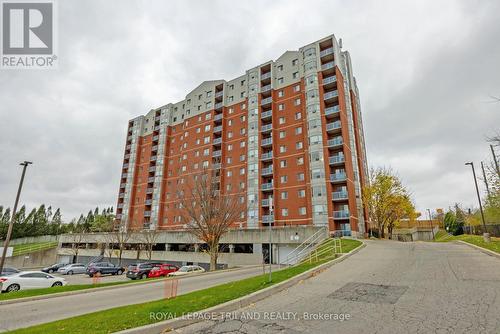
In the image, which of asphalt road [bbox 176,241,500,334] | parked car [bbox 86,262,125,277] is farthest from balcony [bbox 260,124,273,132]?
asphalt road [bbox 176,241,500,334]

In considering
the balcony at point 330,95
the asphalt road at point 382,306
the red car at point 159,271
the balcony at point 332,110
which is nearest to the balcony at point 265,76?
the balcony at point 330,95

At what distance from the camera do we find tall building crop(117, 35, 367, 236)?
41812 millimetres

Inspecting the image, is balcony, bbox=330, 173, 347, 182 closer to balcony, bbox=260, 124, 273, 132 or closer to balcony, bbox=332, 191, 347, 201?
balcony, bbox=332, 191, 347, 201

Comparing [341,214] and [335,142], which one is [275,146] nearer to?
[335,142]

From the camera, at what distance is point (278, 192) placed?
4572cm

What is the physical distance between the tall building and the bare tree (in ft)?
18.1

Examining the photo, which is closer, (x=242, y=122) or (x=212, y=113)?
(x=242, y=122)

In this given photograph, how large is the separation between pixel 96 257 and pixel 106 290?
143 feet

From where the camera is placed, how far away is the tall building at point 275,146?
41.8 meters

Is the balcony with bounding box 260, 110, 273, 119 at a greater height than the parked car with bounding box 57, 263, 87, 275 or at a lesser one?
greater

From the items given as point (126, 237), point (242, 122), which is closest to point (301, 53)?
point (242, 122)

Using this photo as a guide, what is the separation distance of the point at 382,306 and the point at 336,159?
36221 millimetres

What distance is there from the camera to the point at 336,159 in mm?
41812

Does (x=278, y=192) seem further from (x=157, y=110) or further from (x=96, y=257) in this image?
(x=157, y=110)
